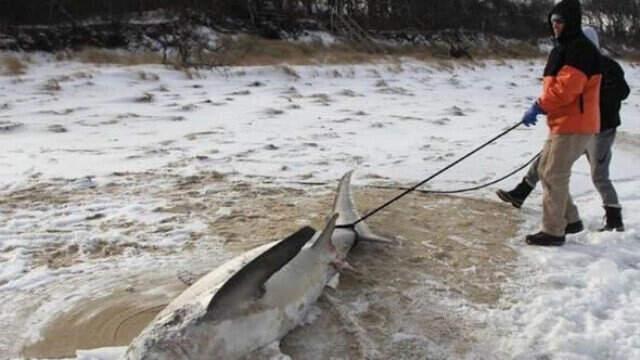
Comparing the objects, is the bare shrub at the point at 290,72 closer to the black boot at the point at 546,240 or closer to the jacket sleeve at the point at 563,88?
the black boot at the point at 546,240

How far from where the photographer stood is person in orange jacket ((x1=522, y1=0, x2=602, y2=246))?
4.93 meters

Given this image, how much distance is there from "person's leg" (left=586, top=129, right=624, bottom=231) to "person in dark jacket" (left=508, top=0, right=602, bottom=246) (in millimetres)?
442

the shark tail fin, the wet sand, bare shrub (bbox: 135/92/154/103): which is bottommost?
bare shrub (bbox: 135/92/154/103)

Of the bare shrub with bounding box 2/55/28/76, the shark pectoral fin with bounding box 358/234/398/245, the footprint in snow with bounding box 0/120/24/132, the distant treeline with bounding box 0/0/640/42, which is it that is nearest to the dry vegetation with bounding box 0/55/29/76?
the bare shrub with bounding box 2/55/28/76

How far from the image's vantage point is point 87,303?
4.34 m

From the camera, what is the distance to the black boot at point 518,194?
6.26m

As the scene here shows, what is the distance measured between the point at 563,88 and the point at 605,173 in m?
1.10

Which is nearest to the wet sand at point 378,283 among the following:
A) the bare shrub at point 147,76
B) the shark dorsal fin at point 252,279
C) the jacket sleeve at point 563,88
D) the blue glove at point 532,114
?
the shark dorsal fin at point 252,279

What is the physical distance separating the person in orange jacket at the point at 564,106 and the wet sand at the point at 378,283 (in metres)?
0.43

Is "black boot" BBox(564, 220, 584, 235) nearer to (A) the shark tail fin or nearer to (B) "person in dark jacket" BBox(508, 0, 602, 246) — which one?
(B) "person in dark jacket" BBox(508, 0, 602, 246)

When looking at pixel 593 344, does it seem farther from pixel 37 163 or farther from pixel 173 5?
pixel 173 5

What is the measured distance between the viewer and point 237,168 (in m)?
7.75

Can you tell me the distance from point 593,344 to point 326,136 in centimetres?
632

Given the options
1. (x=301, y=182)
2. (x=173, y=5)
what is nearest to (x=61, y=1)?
(x=173, y=5)
